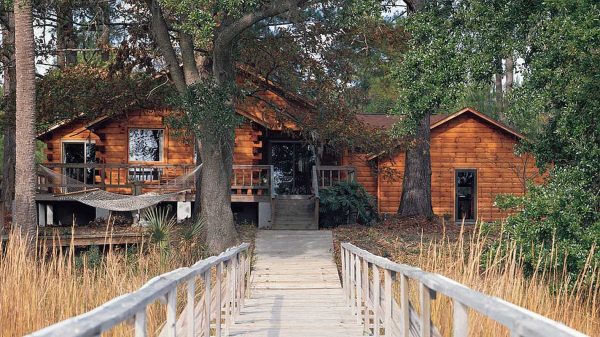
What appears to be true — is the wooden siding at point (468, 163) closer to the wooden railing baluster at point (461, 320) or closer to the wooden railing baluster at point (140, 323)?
the wooden railing baluster at point (461, 320)

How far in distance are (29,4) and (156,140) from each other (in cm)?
1004

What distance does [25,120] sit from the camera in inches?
603

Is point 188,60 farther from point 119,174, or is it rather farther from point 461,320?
point 461,320

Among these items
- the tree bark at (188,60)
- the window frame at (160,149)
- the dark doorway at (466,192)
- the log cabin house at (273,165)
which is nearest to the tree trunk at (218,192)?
the tree bark at (188,60)

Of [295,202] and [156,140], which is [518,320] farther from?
[156,140]

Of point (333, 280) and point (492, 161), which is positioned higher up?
point (492, 161)

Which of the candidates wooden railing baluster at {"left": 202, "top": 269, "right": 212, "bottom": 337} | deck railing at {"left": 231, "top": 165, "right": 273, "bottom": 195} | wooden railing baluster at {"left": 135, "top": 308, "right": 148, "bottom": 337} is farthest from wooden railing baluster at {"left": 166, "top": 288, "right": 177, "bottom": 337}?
deck railing at {"left": 231, "top": 165, "right": 273, "bottom": 195}

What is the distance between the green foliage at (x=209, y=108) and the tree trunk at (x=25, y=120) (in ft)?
8.94

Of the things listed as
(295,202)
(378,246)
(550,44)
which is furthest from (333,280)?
(295,202)

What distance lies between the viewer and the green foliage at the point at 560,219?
1053cm

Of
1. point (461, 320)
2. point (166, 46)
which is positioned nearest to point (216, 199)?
point (166, 46)

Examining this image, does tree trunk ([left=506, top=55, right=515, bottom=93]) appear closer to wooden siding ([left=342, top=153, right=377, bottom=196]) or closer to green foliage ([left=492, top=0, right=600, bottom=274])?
green foliage ([left=492, top=0, right=600, bottom=274])

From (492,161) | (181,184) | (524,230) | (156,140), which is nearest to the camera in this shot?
(524,230)

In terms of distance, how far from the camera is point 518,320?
248 centimetres
